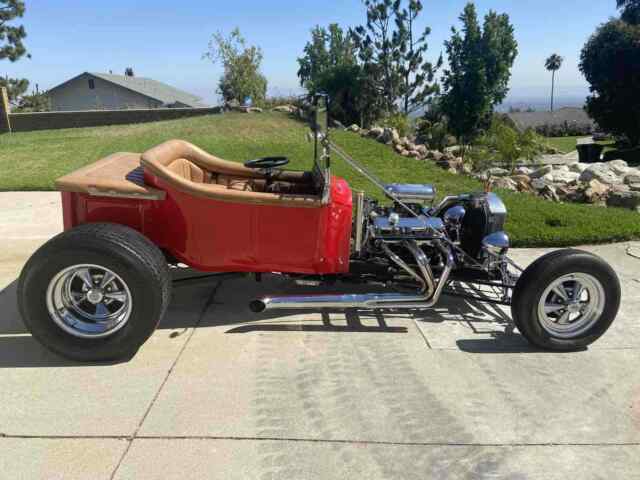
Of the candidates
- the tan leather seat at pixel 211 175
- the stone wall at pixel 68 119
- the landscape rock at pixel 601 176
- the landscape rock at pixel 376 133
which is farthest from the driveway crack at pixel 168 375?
the stone wall at pixel 68 119

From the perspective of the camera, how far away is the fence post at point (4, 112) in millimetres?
20391

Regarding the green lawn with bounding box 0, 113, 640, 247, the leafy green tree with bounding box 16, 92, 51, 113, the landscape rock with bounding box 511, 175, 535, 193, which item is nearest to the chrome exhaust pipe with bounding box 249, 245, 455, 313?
the green lawn with bounding box 0, 113, 640, 247

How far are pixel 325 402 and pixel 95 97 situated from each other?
158 feet

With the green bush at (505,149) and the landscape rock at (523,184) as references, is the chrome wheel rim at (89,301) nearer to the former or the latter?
the landscape rock at (523,184)

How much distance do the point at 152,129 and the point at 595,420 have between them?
1507 cm

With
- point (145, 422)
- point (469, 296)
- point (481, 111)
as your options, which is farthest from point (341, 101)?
point (145, 422)

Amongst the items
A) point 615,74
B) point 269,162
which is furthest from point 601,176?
point 615,74

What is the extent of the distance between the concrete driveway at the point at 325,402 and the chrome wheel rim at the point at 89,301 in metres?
0.26

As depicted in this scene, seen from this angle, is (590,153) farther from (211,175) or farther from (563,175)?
(211,175)

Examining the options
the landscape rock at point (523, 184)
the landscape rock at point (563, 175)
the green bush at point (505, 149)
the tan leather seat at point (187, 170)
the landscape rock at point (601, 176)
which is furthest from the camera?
the landscape rock at point (563, 175)

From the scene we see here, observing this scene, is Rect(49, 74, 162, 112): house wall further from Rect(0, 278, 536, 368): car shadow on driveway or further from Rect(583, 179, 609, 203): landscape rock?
Rect(0, 278, 536, 368): car shadow on driveway

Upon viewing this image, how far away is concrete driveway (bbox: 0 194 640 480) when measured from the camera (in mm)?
2477

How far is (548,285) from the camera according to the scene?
11.3 ft

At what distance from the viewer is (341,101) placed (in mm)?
22422
